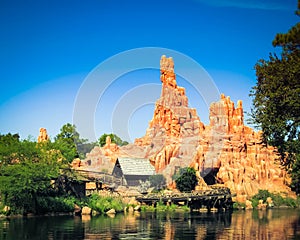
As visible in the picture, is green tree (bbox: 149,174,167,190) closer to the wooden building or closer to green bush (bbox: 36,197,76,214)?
the wooden building

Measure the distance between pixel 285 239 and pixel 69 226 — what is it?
13.7 m

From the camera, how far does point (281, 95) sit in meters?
21.2

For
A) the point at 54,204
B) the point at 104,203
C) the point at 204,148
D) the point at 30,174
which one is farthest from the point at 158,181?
the point at 30,174

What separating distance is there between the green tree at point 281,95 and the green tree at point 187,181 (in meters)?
31.4

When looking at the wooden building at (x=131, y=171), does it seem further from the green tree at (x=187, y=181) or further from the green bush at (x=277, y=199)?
the green bush at (x=277, y=199)

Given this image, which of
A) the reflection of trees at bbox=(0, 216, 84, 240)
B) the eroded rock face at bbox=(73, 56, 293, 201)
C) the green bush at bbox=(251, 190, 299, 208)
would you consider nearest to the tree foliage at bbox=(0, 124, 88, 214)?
the reflection of trees at bbox=(0, 216, 84, 240)

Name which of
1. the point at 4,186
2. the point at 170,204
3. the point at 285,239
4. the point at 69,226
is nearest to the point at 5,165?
the point at 4,186

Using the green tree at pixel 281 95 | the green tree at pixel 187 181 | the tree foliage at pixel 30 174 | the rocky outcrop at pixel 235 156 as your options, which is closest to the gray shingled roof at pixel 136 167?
the green tree at pixel 187 181

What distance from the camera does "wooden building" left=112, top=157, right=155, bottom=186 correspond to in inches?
2213

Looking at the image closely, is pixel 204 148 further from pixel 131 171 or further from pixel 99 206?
pixel 99 206

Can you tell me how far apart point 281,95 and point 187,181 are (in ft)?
118

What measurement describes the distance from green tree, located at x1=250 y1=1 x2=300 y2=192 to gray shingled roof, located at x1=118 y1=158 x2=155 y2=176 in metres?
33.7

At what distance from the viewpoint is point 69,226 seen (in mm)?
27266

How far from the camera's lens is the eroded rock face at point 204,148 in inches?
2530
